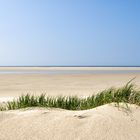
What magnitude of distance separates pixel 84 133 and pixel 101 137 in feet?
0.71

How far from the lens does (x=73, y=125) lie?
4.29m

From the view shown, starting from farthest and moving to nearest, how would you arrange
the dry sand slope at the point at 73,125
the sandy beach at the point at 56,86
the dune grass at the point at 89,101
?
the sandy beach at the point at 56,86 < the dune grass at the point at 89,101 < the dry sand slope at the point at 73,125

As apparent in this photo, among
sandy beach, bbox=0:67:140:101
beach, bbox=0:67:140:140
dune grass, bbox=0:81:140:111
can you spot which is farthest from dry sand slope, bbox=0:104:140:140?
sandy beach, bbox=0:67:140:101

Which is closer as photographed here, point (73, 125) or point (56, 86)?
point (73, 125)

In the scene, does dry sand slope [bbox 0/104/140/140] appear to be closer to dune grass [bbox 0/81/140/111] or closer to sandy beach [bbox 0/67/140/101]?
dune grass [bbox 0/81/140/111]

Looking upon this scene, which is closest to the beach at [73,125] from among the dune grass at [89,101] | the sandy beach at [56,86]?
the dune grass at [89,101]

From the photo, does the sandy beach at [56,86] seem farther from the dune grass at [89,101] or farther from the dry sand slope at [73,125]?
the dry sand slope at [73,125]

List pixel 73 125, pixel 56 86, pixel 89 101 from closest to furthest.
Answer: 1. pixel 73 125
2. pixel 89 101
3. pixel 56 86

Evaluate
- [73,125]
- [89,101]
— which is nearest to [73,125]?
[73,125]

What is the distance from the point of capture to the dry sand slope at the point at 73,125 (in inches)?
161

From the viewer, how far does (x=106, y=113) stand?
457 cm

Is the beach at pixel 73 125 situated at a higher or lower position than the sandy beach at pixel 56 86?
higher

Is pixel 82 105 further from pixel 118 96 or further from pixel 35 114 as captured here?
pixel 35 114

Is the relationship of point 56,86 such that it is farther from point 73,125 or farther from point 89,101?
point 73,125
